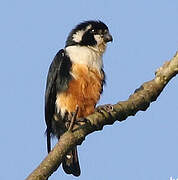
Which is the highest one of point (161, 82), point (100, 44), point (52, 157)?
point (100, 44)

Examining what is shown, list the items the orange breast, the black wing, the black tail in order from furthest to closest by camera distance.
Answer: the black tail, the black wing, the orange breast

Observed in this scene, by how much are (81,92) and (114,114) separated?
1.94 metres

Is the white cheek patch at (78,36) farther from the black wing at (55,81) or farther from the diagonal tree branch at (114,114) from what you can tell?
the diagonal tree branch at (114,114)

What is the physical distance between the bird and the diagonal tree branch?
1688mm

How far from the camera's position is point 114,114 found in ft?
13.9

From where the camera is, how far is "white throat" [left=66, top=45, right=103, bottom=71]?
6330 mm

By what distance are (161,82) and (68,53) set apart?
221 cm

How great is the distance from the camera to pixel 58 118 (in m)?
6.37

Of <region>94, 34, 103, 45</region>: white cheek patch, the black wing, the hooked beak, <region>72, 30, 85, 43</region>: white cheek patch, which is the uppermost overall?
the hooked beak

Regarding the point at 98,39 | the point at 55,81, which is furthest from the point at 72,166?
the point at 98,39

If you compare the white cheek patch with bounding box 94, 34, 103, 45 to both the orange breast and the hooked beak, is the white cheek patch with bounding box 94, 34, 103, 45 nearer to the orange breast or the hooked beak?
the hooked beak

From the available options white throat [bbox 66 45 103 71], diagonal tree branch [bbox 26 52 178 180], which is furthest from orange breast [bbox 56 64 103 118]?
diagonal tree branch [bbox 26 52 178 180]

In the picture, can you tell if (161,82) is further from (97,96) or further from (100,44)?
(100,44)

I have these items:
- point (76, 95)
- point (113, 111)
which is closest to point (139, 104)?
point (113, 111)
